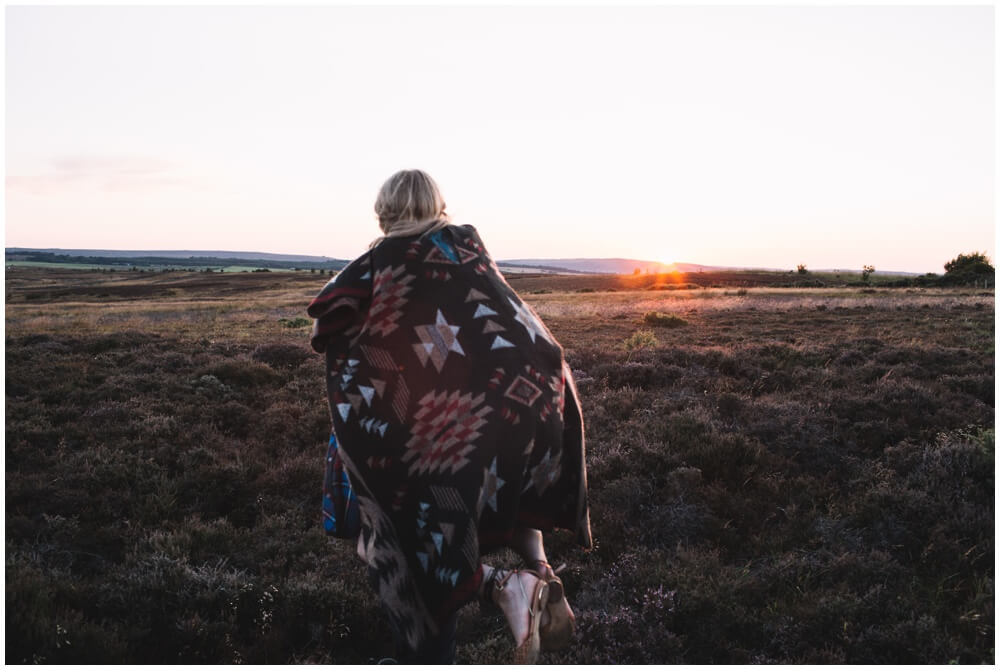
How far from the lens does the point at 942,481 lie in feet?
16.5

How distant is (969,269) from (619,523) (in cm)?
6178

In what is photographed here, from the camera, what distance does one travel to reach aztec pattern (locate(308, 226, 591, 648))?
303 centimetres

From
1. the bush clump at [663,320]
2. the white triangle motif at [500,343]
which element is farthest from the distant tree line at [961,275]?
the white triangle motif at [500,343]

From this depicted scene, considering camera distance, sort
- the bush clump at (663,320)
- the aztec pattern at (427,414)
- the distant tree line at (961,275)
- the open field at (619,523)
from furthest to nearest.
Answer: the distant tree line at (961,275)
the bush clump at (663,320)
the open field at (619,523)
the aztec pattern at (427,414)

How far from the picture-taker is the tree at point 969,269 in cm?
4625

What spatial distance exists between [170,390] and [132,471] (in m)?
3.15

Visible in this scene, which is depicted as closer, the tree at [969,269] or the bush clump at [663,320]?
the bush clump at [663,320]

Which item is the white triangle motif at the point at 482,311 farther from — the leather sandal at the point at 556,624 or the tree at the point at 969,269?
the tree at the point at 969,269

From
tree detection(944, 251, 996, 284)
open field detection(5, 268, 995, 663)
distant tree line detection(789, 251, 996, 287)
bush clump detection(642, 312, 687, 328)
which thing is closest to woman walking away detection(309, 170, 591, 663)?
open field detection(5, 268, 995, 663)

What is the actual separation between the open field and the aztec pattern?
908 millimetres

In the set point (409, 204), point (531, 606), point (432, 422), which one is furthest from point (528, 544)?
point (409, 204)

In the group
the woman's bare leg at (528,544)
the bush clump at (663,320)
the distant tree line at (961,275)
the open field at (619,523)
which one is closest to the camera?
the woman's bare leg at (528,544)

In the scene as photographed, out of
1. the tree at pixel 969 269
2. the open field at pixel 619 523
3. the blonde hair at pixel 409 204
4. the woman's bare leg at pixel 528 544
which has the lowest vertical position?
the open field at pixel 619 523

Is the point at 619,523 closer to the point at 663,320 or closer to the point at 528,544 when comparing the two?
the point at 528,544
